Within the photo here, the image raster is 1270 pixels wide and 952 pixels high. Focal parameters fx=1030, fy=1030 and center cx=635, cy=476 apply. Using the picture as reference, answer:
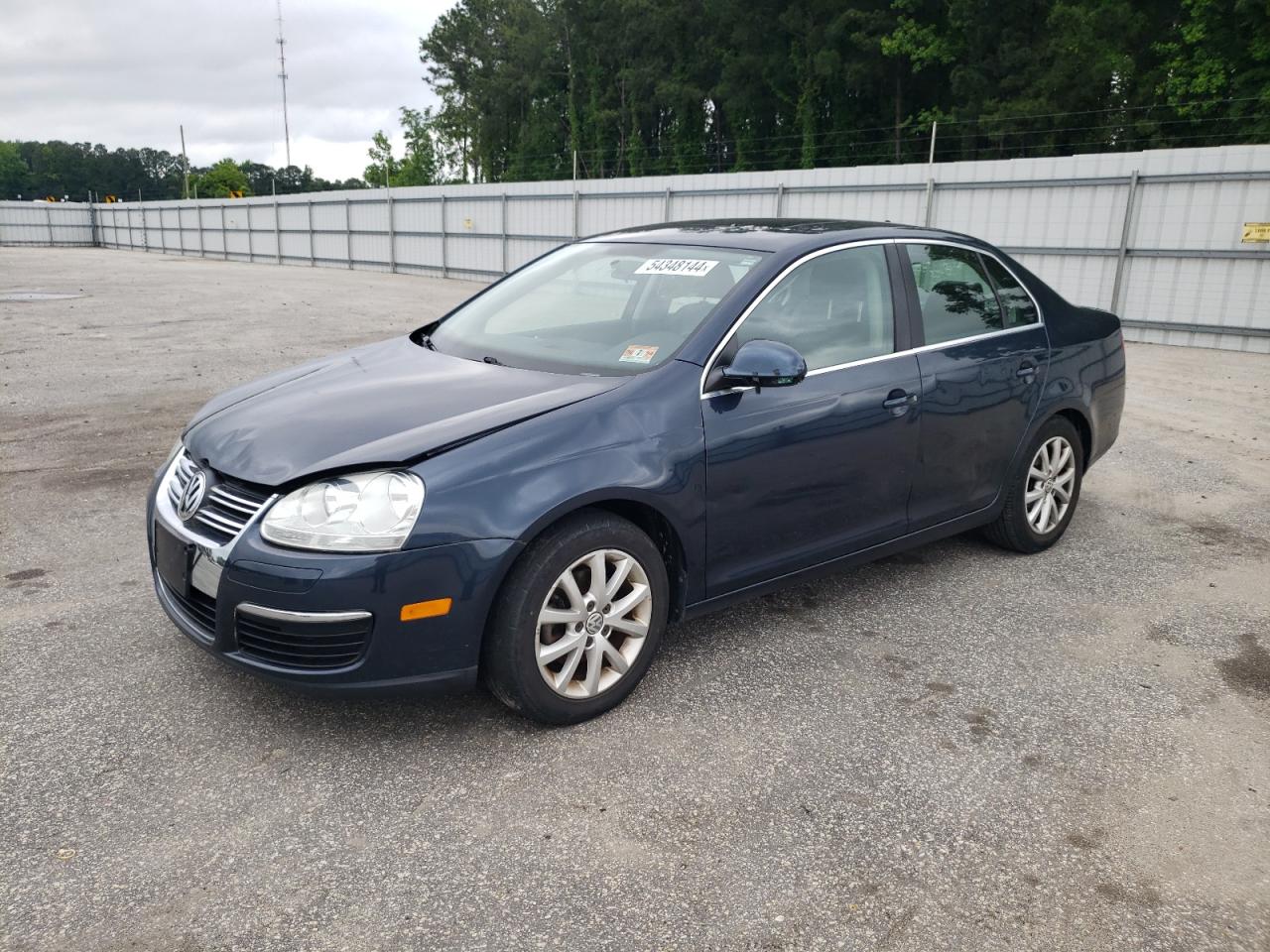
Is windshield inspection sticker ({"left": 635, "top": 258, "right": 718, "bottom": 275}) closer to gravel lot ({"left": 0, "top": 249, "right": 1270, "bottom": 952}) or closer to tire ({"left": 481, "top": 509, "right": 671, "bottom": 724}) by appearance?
tire ({"left": 481, "top": 509, "right": 671, "bottom": 724})

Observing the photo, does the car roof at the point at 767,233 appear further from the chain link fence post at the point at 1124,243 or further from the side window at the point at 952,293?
the chain link fence post at the point at 1124,243

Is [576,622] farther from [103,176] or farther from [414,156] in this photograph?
[103,176]

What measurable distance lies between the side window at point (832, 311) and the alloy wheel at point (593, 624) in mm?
961

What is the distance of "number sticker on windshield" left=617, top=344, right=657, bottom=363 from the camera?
11.9 ft

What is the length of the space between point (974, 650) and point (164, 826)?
9.43 ft

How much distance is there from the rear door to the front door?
14cm

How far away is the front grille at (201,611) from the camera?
10.3 feet

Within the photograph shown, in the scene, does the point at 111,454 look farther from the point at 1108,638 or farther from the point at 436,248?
the point at 436,248

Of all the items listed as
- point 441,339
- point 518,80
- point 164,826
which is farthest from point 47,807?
point 518,80

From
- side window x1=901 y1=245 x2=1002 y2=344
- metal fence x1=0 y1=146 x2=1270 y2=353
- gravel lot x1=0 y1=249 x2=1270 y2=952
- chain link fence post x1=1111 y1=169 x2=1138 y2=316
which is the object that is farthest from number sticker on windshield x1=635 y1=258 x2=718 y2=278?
chain link fence post x1=1111 y1=169 x2=1138 y2=316

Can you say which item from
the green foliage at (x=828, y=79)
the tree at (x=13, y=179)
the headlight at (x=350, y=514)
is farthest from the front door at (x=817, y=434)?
the tree at (x=13, y=179)

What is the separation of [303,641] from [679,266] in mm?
2082

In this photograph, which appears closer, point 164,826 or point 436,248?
point 164,826

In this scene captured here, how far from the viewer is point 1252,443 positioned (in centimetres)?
800
